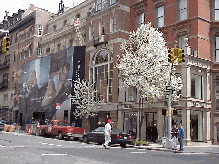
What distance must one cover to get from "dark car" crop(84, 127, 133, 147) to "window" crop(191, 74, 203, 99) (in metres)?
8.63

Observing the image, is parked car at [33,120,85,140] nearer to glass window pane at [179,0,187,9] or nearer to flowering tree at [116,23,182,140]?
flowering tree at [116,23,182,140]

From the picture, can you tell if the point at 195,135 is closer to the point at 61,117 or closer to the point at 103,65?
the point at 103,65

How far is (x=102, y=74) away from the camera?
3566cm

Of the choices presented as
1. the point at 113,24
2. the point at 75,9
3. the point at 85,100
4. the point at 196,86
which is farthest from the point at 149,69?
the point at 75,9

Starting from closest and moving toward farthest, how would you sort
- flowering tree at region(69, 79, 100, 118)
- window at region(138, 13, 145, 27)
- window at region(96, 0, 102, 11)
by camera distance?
window at region(138, 13, 145, 27) < flowering tree at region(69, 79, 100, 118) < window at region(96, 0, 102, 11)

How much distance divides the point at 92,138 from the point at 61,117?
16.0m

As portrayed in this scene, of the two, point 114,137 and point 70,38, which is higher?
point 70,38

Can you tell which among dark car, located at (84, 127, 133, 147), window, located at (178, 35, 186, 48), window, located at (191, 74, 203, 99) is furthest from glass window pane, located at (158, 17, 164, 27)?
dark car, located at (84, 127, 133, 147)

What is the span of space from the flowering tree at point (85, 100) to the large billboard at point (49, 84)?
80.8 inches

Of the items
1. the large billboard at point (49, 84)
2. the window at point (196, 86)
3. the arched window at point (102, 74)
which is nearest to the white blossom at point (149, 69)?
the window at point (196, 86)

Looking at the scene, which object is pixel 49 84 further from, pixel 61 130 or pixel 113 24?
pixel 61 130

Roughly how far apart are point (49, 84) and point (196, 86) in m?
22.0

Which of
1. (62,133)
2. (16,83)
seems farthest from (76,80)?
(16,83)

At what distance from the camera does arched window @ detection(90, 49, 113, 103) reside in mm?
34656
